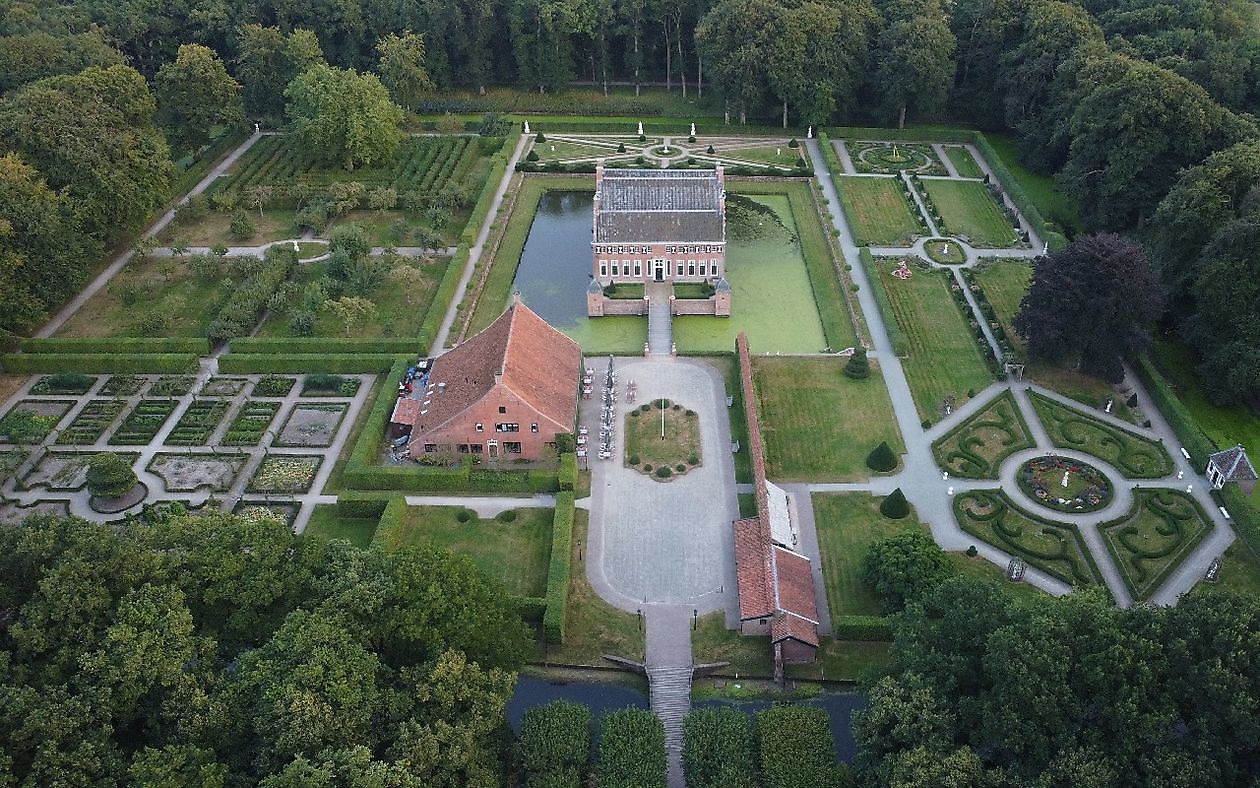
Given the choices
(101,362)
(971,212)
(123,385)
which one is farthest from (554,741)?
(971,212)

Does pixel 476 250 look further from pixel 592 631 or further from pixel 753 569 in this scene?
pixel 753 569

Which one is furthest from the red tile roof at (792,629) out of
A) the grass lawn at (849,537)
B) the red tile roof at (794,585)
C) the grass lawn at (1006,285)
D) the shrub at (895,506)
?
the grass lawn at (1006,285)

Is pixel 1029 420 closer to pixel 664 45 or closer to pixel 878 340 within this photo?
pixel 878 340

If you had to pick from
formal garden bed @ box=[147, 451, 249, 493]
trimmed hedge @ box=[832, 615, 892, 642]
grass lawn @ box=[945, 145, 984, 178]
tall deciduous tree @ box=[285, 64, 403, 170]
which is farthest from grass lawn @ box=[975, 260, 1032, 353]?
tall deciduous tree @ box=[285, 64, 403, 170]

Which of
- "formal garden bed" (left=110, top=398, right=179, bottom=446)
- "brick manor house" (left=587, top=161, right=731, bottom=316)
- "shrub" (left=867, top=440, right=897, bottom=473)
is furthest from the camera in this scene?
"brick manor house" (left=587, top=161, right=731, bottom=316)

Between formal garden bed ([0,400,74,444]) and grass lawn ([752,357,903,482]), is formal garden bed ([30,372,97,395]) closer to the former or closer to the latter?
formal garden bed ([0,400,74,444])

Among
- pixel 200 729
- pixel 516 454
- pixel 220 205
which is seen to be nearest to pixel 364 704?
pixel 200 729
